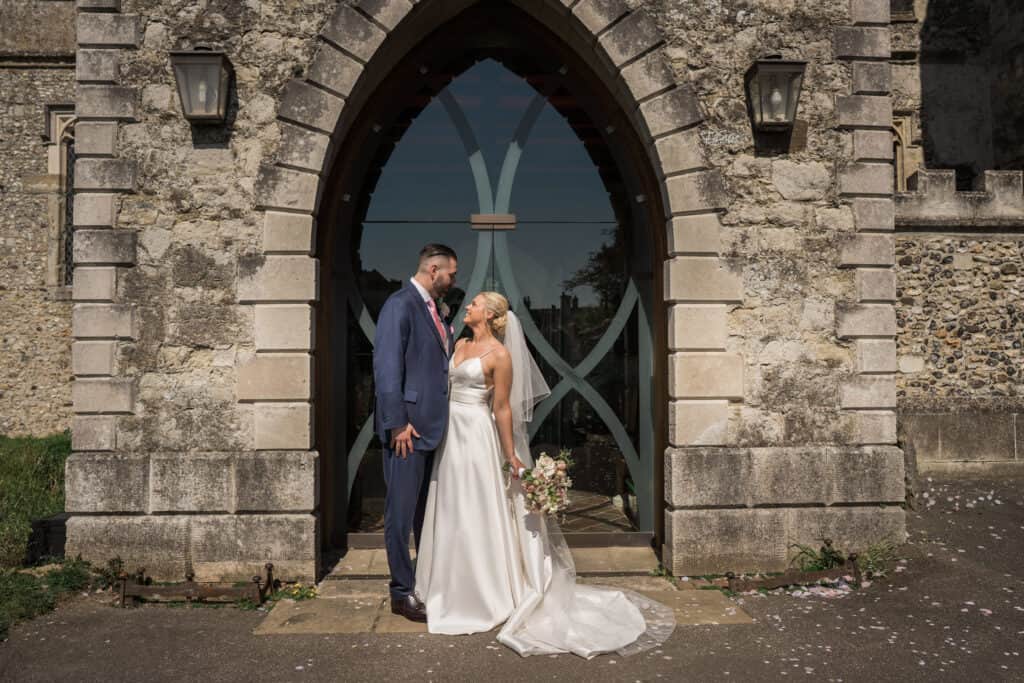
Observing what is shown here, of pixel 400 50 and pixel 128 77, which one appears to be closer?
pixel 128 77

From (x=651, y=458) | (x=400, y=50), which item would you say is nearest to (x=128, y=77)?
(x=400, y=50)

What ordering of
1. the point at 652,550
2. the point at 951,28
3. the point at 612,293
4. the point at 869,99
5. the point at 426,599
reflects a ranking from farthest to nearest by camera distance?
the point at 951,28
the point at 612,293
the point at 652,550
the point at 869,99
the point at 426,599

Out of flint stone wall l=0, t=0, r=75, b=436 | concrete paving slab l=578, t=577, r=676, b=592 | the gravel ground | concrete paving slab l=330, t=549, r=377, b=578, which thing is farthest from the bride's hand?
flint stone wall l=0, t=0, r=75, b=436

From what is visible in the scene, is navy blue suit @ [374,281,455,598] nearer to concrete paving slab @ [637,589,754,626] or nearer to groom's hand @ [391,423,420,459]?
groom's hand @ [391,423,420,459]

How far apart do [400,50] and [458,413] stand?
2.74 meters

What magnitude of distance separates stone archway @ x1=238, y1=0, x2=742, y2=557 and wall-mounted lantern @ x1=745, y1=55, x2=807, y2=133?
1.34 ft

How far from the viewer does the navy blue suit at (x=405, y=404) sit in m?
4.21

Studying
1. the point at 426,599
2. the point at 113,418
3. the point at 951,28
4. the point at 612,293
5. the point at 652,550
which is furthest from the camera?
the point at 951,28

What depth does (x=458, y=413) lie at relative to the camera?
4332mm

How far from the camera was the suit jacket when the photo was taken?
165 inches

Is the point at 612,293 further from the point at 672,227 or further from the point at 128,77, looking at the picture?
the point at 128,77

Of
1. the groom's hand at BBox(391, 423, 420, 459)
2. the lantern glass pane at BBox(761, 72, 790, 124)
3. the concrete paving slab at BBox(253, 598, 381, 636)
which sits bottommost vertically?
the concrete paving slab at BBox(253, 598, 381, 636)

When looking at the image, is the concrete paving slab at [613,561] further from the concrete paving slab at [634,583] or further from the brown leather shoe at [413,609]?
the brown leather shoe at [413,609]

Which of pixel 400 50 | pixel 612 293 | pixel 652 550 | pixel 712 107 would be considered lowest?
pixel 652 550
